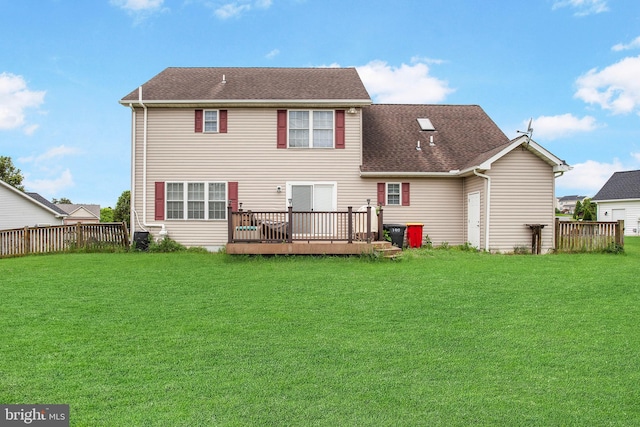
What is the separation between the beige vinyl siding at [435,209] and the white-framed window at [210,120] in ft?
19.1

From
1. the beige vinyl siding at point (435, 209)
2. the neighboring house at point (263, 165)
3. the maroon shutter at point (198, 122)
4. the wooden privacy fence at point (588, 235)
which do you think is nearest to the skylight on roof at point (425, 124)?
the neighboring house at point (263, 165)

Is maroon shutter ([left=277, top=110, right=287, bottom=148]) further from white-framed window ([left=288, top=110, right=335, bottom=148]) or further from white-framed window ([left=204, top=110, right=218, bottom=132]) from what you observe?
white-framed window ([left=204, top=110, right=218, bottom=132])

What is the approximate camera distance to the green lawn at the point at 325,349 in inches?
141

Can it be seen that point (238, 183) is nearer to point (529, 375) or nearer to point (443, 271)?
point (443, 271)

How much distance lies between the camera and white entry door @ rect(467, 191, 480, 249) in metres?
15.0

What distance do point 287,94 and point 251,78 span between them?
97.2 inches

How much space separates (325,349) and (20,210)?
97.7 ft

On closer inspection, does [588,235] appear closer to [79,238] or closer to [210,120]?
[210,120]

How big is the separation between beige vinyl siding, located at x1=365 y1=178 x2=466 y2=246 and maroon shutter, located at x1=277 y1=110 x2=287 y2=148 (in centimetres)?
330

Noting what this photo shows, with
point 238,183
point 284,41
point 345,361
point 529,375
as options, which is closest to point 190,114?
point 238,183

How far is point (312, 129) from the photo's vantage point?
15.7 metres

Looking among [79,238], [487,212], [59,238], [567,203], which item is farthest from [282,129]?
[567,203]

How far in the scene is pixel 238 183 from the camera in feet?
51.5

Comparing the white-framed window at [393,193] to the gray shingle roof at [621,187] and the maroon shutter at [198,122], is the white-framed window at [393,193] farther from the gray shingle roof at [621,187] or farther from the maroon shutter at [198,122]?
the gray shingle roof at [621,187]
